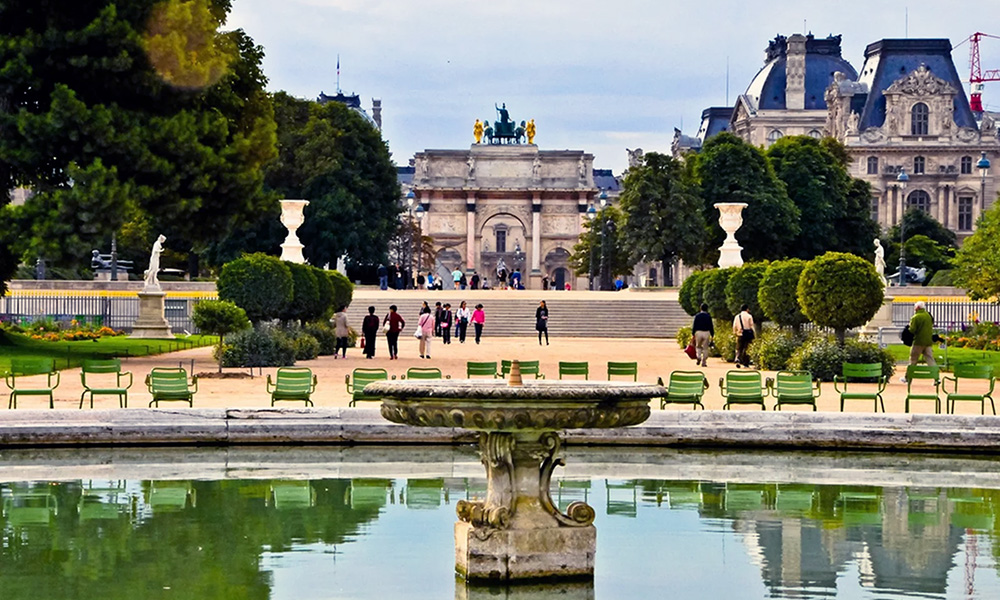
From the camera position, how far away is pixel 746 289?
1228 inches

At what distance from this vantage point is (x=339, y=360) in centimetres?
3191

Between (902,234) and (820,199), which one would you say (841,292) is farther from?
(902,234)

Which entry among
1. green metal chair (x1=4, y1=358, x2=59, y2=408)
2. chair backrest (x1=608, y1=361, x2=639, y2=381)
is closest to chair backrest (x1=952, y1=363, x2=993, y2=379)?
chair backrest (x1=608, y1=361, x2=639, y2=381)

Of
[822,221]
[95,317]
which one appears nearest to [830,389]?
[95,317]

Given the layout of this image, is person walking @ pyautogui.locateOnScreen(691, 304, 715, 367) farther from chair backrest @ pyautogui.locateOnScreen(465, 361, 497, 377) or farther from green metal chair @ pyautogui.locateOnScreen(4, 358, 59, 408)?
green metal chair @ pyautogui.locateOnScreen(4, 358, 59, 408)

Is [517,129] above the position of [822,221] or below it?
above

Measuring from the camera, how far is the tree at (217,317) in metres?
25.5

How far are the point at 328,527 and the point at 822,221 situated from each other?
57.1 meters

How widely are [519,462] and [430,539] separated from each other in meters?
1.97

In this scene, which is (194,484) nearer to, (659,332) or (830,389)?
(830,389)

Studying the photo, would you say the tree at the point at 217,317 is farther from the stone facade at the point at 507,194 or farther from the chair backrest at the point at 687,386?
the stone facade at the point at 507,194

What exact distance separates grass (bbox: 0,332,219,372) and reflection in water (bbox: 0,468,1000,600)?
41.8 feet

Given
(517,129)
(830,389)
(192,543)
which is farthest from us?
(517,129)

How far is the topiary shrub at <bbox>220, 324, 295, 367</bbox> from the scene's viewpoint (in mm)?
28031
